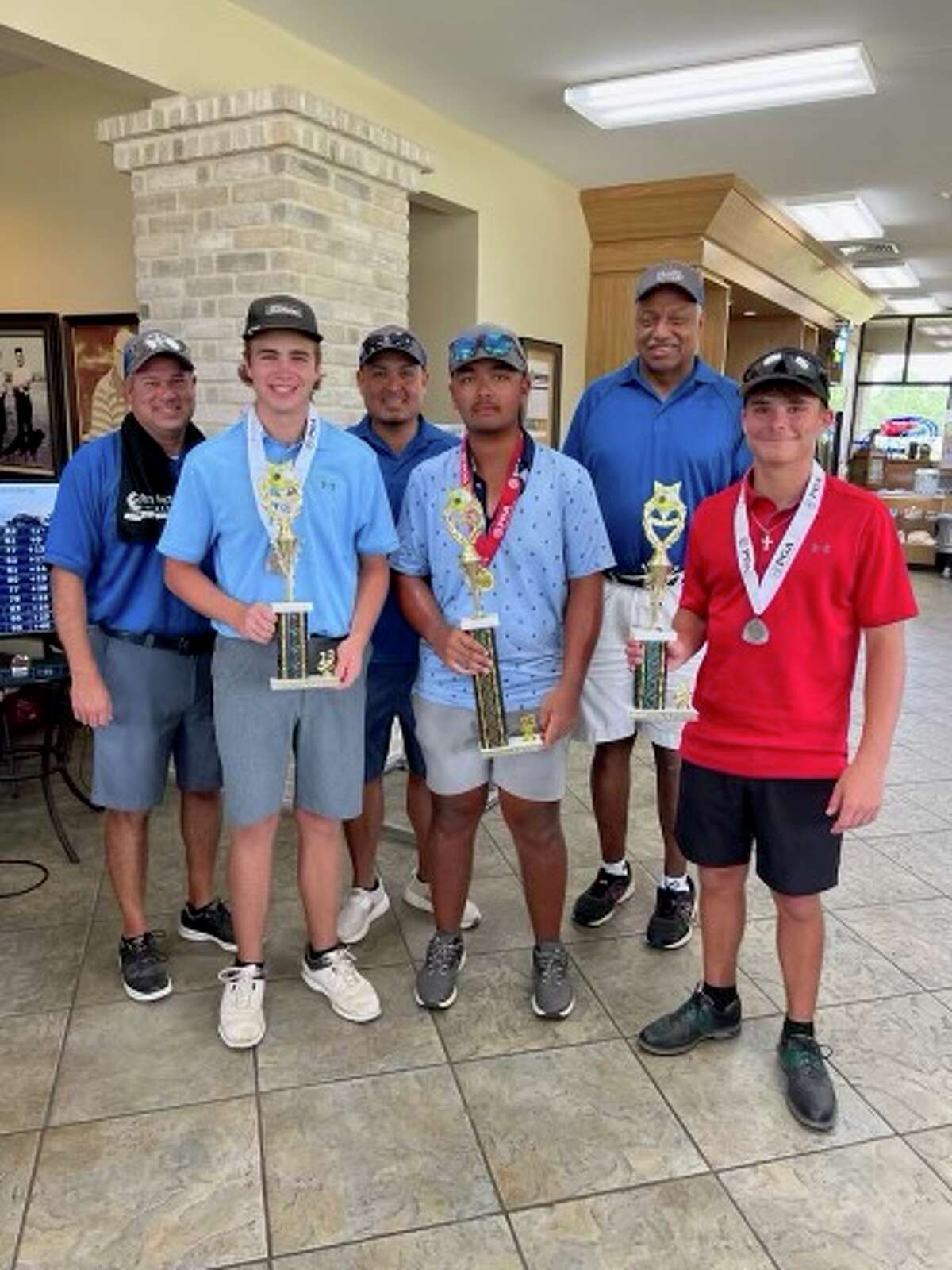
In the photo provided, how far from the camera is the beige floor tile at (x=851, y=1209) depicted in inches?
66.1

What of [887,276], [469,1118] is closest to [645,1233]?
[469,1118]

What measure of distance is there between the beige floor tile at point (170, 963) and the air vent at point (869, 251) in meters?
7.77

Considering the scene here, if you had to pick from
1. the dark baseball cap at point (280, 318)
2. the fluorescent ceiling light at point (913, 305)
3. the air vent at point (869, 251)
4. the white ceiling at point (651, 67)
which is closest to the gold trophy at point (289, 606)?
the dark baseball cap at point (280, 318)

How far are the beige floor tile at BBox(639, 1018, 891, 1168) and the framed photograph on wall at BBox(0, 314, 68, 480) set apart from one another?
12.6ft

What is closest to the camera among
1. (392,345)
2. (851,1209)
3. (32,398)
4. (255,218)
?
(851,1209)

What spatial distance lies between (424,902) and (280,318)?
1.72 metres

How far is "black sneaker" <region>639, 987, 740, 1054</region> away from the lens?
87.2 inches

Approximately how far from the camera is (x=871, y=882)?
3.15 metres

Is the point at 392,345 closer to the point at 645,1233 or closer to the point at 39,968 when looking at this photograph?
the point at 39,968

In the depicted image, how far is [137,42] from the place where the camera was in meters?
3.26

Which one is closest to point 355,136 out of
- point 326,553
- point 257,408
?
point 257,408

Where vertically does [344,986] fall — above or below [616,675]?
below

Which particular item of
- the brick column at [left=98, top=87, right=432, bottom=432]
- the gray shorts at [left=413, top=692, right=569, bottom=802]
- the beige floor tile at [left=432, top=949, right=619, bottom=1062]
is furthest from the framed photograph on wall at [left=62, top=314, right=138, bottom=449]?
the beige floor tile at [left=432, top=949, right=619, bottom=1062]

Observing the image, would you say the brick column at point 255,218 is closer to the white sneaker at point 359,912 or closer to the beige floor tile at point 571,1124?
the white sneaker at point 359,912
